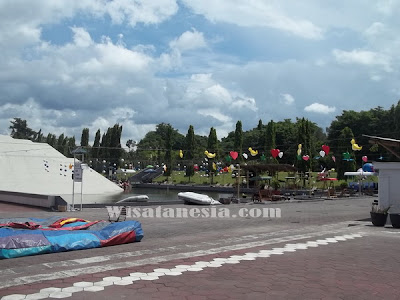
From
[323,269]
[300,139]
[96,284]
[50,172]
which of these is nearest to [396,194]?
[323,269]

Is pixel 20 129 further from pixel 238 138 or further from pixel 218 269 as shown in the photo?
pixel 218 269

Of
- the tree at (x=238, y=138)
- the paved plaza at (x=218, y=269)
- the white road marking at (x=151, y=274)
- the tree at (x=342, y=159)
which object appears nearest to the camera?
the white road marking at (x=151, y=274)

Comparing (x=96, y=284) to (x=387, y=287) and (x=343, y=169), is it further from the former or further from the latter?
(x=343, y=169)

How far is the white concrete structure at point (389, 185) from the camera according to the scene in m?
16.3

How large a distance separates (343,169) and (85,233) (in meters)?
49.3

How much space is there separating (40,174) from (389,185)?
32.8 m

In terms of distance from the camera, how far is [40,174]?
39.7m

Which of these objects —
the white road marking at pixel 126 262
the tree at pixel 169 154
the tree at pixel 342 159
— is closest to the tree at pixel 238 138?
the tree at pixel 169 154

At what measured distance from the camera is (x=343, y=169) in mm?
54031

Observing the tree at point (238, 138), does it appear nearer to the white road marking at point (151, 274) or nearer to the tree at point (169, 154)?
the tree at point (169, 154)

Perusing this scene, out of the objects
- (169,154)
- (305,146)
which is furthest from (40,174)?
(169,154)

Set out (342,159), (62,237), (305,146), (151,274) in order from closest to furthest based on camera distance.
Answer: (151,274), (62,237), (305,146), (342,159)

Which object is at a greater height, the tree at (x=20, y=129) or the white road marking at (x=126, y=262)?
the tree at (x=20, y=129)

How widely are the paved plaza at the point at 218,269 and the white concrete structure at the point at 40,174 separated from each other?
2639 centimetres
